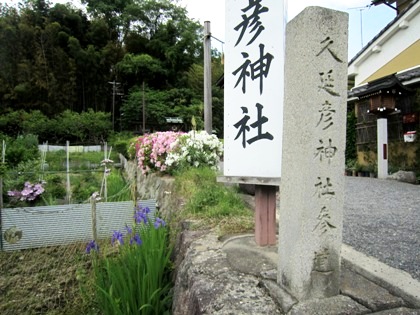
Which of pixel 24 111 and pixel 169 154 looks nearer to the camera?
pixel 169 154

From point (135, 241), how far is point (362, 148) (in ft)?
34.5

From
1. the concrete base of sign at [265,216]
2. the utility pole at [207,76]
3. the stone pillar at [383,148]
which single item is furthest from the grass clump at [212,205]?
the stone pillar at [383,148]

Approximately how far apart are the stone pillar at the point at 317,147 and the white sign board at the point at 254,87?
0.73 metres

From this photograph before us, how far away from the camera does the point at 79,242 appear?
486 cm

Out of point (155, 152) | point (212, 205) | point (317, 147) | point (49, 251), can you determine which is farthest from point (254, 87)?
point (155, 152)

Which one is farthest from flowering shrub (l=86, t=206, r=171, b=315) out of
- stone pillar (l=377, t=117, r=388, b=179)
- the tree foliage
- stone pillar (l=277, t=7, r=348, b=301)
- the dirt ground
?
the tree foliage

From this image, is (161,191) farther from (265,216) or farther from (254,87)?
(254,87)

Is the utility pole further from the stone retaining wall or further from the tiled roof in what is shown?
the tiled roof

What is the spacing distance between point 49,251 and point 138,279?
263 centimetres

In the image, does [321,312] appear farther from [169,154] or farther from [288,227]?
[169,154]

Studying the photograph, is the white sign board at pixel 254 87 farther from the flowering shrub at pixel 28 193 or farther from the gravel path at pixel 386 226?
the flowering shrub at pixel 28 193

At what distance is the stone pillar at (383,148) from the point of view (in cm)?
931

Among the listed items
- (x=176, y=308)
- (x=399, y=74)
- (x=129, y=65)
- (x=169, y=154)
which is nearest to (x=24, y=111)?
(x=129, y=65)

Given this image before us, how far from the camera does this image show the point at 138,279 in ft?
8.92
